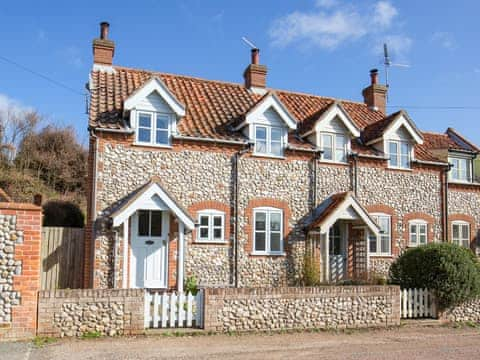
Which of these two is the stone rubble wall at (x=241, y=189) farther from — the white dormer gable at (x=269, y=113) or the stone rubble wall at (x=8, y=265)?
the stone rubble wall at (x=8, y=265)

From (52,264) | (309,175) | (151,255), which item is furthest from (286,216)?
(52,264)

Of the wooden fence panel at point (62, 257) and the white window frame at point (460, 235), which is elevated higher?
the white window frame at point (460, 235)

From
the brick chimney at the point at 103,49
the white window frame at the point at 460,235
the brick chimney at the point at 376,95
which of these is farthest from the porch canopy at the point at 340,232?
the brick chimney at the point at 103,49

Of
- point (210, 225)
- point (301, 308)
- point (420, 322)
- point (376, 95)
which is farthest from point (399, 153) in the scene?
point (301, 308)

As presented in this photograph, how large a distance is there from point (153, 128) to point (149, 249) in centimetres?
430

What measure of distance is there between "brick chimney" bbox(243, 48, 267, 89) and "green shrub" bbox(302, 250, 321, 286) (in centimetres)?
839

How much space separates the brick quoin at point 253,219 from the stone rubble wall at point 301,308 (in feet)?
18.5

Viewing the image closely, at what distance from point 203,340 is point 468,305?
865 cm

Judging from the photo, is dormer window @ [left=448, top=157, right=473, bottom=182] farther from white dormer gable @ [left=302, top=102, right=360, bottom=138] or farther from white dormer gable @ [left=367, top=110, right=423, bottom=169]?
white dormer gable @ [left=302, top=102, right=360, bottom=138]

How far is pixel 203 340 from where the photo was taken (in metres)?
11.5

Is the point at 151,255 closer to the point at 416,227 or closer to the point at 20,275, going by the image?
the point at 20,275

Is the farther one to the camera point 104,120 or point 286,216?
point 286,216

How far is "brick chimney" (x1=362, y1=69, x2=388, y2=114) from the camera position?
2572 cm

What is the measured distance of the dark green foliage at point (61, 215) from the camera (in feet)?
66.9
